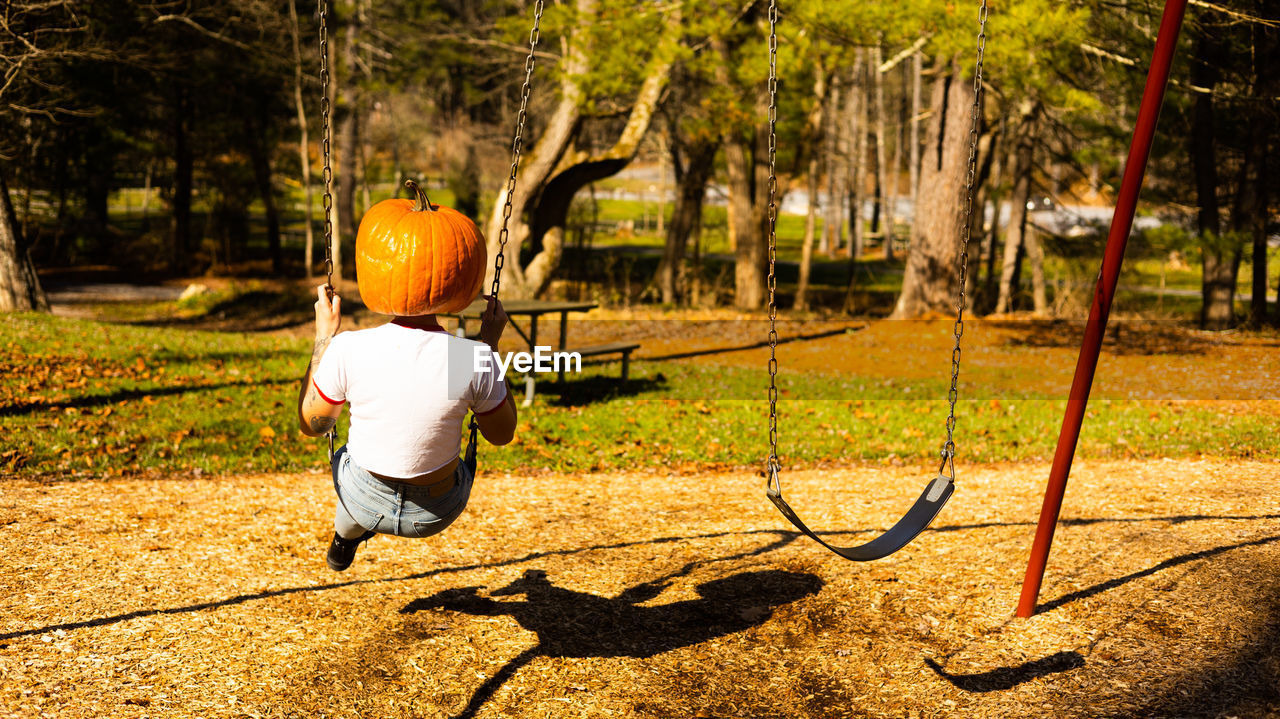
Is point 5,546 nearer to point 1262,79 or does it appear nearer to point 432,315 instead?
point 432,315

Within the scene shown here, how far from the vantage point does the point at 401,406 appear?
10.3ft

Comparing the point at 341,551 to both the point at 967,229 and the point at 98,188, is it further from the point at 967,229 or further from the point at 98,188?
the point at 98,188

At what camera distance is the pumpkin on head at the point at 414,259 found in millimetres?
3018

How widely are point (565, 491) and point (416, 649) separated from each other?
259 centimetres

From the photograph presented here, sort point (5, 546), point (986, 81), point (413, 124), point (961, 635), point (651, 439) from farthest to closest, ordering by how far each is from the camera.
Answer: point (413, 124) < point (986, 81) < point (651, 439) < point (5, 546) < point (961, 635)

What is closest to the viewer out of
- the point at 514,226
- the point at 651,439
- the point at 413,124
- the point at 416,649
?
the point at 416,649

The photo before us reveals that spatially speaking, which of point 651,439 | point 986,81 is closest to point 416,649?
point 651,439

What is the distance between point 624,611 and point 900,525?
139 centimetres

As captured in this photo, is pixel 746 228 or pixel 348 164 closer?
pixel 746 228

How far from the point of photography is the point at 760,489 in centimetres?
705

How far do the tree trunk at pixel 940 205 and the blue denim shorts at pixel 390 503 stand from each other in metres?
13.3

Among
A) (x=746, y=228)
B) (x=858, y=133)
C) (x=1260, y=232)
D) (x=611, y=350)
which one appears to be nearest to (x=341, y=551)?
(x=611, y=350)

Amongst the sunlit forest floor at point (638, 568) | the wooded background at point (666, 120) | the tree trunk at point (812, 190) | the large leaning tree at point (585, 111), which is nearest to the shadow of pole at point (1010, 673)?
the sunlit forest floor at point (638, 568)

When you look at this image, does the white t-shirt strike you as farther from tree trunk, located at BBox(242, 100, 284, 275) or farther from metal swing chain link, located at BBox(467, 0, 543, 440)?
tree trunk, located at BBox(242, 100, 284, 275)
